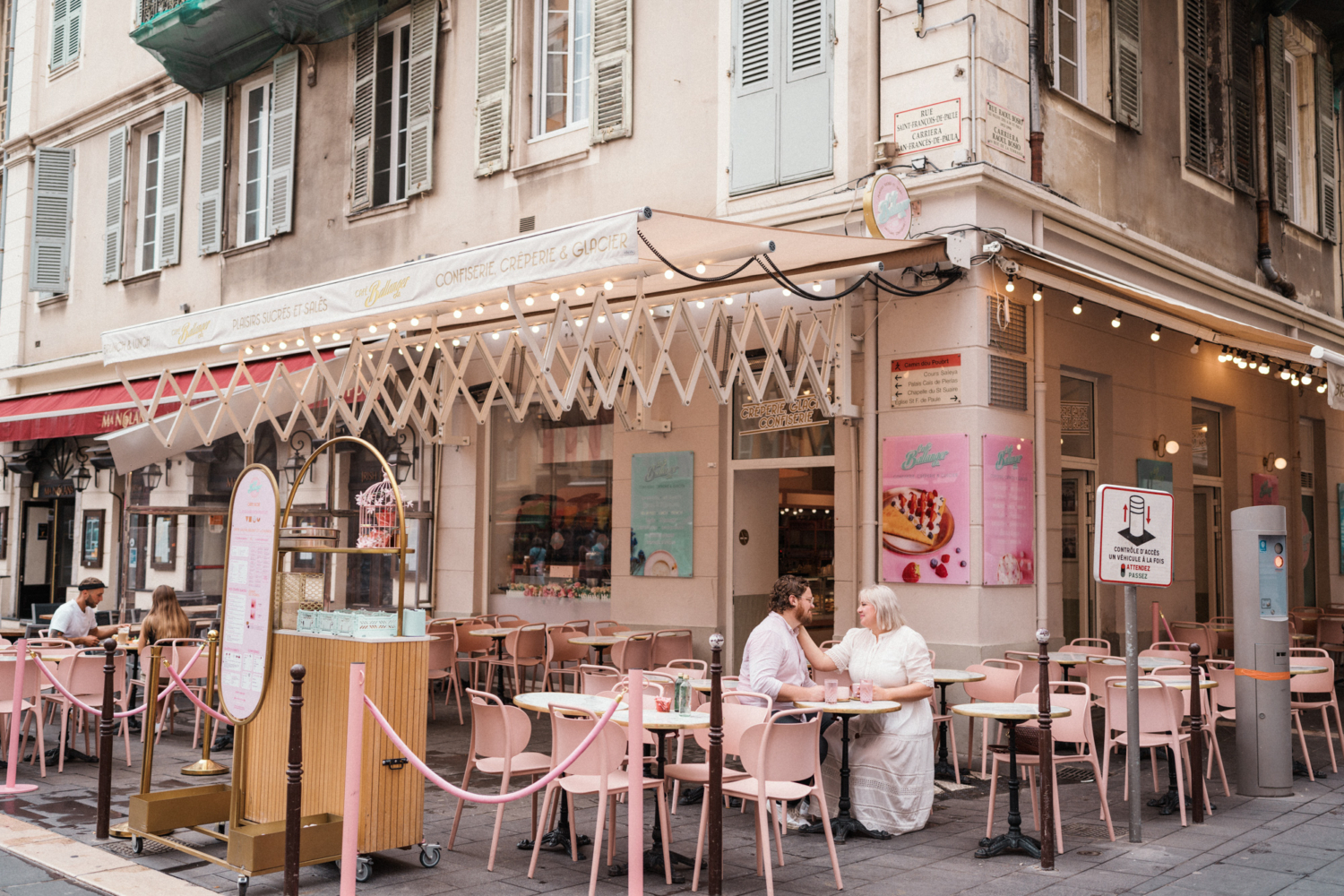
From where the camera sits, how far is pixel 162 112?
17.3 m

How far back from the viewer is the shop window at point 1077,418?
443 inches

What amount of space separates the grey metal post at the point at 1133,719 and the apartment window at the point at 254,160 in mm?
12442

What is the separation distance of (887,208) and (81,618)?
765cm

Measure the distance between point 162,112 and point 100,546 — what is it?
6.41 meters

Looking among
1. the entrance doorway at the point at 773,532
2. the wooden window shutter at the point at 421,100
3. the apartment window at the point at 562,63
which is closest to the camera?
the entrance doorway at the point at 773,532

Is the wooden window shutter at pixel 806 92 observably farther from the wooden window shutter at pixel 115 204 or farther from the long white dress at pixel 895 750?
the wooden window shutter at pixel 115 204

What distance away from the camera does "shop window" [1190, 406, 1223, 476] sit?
528 inches

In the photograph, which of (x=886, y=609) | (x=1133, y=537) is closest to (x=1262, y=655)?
(x=1133, y=537)

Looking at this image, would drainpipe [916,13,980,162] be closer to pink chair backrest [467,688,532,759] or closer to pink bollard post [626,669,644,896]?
pink chair backrest [467,688,532,759]

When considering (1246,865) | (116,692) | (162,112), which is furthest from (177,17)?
(1246,865)

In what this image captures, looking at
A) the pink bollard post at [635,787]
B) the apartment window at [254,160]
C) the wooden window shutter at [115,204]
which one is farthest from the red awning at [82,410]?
the pink bollard post at [635,787]

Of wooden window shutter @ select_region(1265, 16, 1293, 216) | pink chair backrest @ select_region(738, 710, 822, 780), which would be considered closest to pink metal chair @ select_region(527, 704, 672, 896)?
pink chair backrest @ select_region(738, 710, 822, 780)

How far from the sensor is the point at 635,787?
16.4 ft

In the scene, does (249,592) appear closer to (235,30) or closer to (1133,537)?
(1133,537)
